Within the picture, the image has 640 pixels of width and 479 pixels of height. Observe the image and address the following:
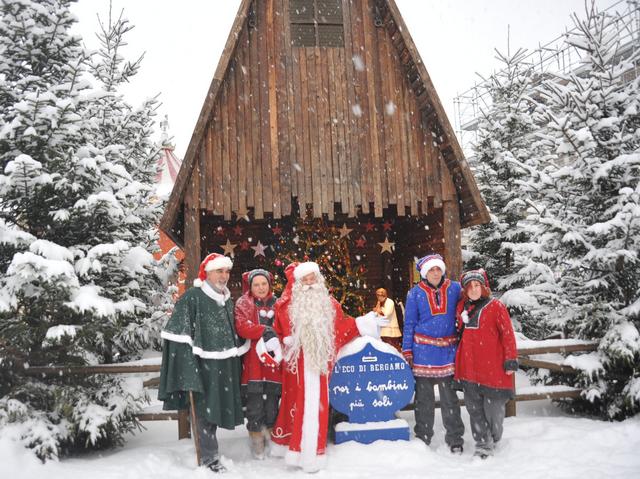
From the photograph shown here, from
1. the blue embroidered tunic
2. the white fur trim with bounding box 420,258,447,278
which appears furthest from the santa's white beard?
the white fur trim with bounding box 420,258,447,278

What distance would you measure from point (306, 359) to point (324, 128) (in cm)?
418

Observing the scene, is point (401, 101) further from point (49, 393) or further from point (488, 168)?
point (49, 393)

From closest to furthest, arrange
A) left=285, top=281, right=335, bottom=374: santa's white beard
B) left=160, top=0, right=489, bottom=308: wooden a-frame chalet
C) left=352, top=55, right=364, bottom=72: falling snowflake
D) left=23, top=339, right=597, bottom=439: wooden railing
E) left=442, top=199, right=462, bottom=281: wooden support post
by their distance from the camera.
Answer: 1. left=285, top=281, right=335, bottom=374: santa's white beard
2. left=23, top=339, right=597, bottom=439: wooden railing
3. left=160, top=0, right=489, bottom=308: wooden a-frame chalet
4. left=442, top=199, right=462, bottom=281: wooden support post
5. left=352, top=55, right=364, bottom=72: falling snowflake

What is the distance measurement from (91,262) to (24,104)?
1.92 meters

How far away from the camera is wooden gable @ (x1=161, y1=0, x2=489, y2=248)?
7.88 m

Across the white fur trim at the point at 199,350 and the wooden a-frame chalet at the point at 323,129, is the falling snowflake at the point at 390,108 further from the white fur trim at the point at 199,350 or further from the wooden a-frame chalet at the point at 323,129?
the white fur trim at the point at 199,350

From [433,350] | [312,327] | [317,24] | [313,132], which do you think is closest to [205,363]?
[312,327]

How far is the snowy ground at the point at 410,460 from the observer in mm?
4930

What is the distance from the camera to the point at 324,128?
26.9 feet

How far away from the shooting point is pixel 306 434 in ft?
16.7

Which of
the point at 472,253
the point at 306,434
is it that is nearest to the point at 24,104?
the point at 306,434

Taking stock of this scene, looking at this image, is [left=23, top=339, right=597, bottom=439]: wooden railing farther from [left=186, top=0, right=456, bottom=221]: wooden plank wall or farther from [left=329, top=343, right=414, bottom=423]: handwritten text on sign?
[left=186, top=0, right=456, bottom=221]: wooden plank wall

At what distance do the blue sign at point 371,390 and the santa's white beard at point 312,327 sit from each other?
35 centimetres

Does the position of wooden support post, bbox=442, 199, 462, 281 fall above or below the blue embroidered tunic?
above
